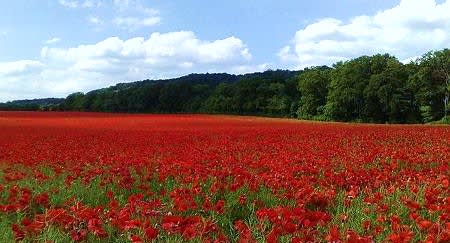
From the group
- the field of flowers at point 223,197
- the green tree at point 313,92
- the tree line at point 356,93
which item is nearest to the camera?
the field of flowers at point 223,197

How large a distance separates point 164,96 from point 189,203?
124m

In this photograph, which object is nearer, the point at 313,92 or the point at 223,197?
the point at 223,197

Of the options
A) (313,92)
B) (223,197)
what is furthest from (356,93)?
(223,197)

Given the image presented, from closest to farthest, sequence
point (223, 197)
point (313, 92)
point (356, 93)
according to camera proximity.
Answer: point (223, 197) → point (356, 93) → point (313, 92)

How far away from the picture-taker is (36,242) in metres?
6.15

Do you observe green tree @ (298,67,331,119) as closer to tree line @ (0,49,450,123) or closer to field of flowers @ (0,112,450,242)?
tree line @ (0,49,450,123)

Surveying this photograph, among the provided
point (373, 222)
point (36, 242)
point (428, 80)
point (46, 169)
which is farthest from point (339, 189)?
point (428, 80)

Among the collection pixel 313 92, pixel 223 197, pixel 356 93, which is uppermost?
pixel 313 92

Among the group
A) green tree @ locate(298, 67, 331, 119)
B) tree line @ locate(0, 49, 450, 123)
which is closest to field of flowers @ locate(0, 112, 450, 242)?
tree line @ locate(0, 49, 450, 123)

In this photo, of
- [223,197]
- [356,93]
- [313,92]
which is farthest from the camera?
[313,92]

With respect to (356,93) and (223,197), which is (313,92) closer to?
(356,93)

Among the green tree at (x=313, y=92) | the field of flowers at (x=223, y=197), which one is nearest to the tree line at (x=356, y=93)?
the green tree at (x=313, y=92)

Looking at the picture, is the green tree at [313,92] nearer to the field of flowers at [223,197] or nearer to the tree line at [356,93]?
the tree line at [356,93]

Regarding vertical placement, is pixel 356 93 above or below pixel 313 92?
below
